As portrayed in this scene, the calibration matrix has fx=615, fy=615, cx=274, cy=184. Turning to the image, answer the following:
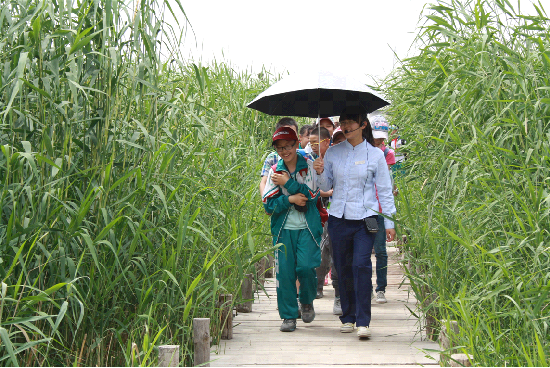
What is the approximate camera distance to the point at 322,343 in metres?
4.46

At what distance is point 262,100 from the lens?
17.1 feet

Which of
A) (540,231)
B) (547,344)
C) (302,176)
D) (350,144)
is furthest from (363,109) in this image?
(547,344)

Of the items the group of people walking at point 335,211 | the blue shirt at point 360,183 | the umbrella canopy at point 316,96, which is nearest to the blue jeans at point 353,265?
the group of people walking at point 335,211

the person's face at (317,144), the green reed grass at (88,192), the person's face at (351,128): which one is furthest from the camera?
the person's face at (317,144)

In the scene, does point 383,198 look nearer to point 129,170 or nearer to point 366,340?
point 366,340

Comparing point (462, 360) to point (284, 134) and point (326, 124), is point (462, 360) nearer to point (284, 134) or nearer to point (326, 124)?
point (284, 134)

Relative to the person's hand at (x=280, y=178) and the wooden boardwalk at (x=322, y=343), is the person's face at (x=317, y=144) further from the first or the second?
the wooden boardwalk at (x=322, y=343)

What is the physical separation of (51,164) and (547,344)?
2.84m

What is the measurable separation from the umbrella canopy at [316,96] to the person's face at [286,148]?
38cm

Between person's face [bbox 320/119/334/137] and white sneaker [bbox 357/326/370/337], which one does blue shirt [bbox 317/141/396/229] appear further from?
person's face [bbox 320/119/334/137]

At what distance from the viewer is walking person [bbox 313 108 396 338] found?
4668 mm

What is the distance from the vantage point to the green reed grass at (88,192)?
3.30m

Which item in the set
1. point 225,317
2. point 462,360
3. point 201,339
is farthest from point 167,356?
point 462,360

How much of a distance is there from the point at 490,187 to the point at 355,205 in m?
1.06
